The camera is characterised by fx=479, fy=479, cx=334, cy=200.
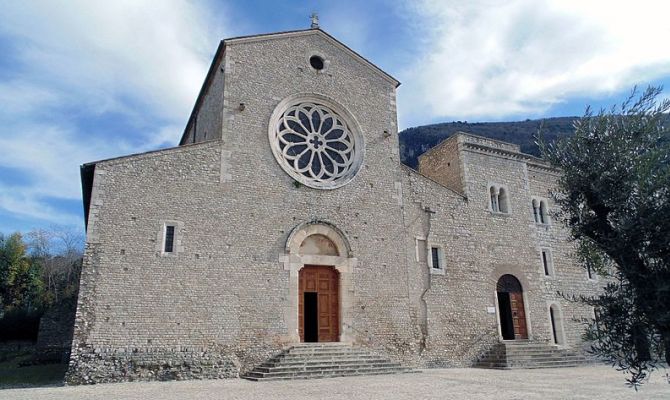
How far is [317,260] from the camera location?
1675 centimetres

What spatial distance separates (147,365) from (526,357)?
44.0 feet

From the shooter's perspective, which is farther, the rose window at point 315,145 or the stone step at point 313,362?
the rose window at point 315,145

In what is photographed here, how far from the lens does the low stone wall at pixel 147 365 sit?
12805mm

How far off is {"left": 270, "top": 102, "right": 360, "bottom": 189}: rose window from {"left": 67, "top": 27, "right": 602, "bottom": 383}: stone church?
57 millimetres

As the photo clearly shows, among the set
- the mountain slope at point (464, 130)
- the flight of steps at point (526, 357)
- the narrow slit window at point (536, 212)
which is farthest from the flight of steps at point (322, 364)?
the mountain slope at point (464, 130)

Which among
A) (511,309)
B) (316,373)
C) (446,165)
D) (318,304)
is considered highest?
(446,165)

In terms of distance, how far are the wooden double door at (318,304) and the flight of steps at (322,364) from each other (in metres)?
0.86

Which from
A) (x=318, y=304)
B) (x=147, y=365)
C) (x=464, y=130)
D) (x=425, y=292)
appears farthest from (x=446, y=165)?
(x=464, y=130)

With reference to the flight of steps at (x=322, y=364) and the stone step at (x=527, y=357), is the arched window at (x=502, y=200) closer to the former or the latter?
the stone step at (x=527, y=357)

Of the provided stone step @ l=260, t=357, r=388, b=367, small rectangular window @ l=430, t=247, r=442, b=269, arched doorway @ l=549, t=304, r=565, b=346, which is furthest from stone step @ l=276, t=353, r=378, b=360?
arched doorway @ l=549, t=304, r=565, b=346

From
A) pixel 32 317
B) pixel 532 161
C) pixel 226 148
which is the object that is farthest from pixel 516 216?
pixel 32 317

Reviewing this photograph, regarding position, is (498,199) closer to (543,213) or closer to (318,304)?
(543,213)

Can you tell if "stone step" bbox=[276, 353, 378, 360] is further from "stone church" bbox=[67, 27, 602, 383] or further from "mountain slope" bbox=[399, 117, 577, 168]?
"mountain slope" bbox=[399, 117, 577, 168]

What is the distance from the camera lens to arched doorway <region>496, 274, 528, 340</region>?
19.9 meters
